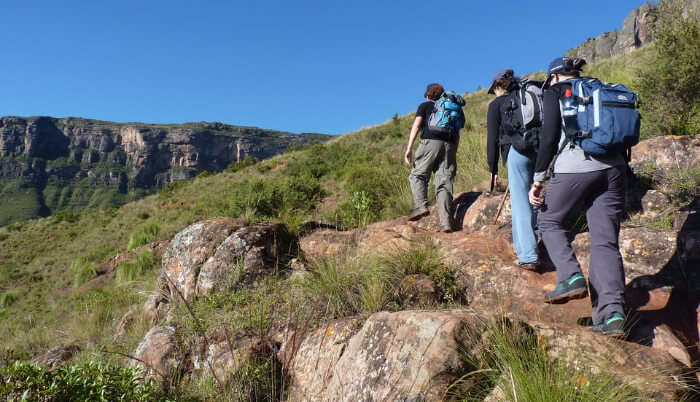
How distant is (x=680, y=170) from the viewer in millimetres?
4387

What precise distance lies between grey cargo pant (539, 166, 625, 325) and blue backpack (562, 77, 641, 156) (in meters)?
0.20

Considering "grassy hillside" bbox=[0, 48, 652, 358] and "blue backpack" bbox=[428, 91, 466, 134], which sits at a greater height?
"blue backpack" bbox=[428, 91, 466, 134]

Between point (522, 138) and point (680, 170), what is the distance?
247cm

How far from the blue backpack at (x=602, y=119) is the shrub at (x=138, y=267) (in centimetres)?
911

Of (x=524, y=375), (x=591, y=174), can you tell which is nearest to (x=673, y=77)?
(x=591, y=174)

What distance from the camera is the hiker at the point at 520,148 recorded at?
3.34m

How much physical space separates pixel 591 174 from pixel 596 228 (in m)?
0.39

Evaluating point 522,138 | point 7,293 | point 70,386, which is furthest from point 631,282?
point 7,293

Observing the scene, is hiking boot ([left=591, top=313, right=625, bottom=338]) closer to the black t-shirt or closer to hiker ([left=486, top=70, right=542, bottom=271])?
hiker ([left=486, top=70, right=542, bottom=271])

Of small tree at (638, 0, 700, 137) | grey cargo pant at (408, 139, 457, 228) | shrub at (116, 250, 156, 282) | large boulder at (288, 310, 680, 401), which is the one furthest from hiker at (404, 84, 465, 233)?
shrub at (116, 250, 156, 282)

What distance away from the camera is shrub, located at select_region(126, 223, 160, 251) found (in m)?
13.8

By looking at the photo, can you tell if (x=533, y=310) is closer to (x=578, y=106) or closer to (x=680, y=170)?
(x=578, y=106)

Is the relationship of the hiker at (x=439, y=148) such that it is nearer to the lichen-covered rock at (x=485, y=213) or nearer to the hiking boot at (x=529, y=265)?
the lichen-covered rock at (x=485, y=213)

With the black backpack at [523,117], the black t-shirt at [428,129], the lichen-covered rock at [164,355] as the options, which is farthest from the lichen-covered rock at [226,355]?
the black t-shirt at [428,129]
